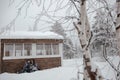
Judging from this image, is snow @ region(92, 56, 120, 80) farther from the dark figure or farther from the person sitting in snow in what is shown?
the dark figure

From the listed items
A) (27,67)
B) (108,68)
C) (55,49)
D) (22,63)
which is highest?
(55,49)

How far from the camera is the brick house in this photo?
17.8 metres

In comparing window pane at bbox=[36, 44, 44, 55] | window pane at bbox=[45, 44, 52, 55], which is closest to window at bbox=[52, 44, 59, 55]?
window pane at bbox=[45, 44, 52, 55]

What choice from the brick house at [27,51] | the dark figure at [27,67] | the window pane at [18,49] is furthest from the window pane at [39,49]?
the dark figure at [27,67]

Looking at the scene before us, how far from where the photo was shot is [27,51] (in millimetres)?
18781

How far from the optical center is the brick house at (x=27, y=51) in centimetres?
1780

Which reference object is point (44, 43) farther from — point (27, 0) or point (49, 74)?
point (27, 0)

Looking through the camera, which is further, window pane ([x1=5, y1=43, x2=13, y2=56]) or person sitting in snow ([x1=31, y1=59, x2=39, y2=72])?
window pane ([x1=5, y1=43, x2=13, y2=56])

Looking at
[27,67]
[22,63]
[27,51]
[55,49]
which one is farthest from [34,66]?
[55,49]

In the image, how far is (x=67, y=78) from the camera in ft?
42.3

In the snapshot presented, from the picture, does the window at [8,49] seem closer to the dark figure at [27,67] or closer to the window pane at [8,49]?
the window pane at [8,49]

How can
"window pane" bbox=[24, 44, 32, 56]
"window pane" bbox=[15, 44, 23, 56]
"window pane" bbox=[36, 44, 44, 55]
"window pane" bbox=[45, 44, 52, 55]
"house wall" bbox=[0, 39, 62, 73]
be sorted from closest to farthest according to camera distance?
"house wall" bbox=[0, 39, 62, 73] → "window pane" bbox=[15, 44, 23, 56] → "window pane" bbox=[24, 44, 32, 56] → "window pane" bbox=[36, 44, 44, 55] → "window pane" bbox=[45, 44, 52, 55]

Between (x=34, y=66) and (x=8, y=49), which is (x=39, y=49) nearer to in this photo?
(x=34, y=66)

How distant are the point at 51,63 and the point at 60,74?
487 cm
